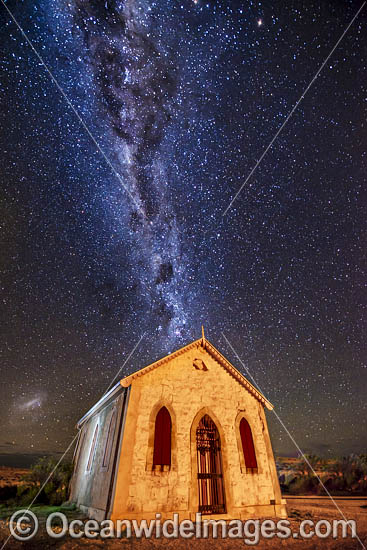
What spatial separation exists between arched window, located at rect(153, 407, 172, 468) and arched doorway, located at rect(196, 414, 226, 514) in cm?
170

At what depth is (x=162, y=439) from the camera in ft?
36.2

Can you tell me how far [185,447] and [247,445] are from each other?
321cm

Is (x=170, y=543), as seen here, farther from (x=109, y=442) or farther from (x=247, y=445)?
(x=247, y=445)

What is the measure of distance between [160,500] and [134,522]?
1.15 m

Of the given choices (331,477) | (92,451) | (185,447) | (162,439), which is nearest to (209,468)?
(185,447)

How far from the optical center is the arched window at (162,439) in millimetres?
10664

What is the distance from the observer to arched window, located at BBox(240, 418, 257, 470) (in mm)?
12281

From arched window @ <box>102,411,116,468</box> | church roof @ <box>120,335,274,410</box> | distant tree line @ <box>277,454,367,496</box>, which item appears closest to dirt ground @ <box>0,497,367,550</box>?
arched window @ <box>102,411,116,468</box>

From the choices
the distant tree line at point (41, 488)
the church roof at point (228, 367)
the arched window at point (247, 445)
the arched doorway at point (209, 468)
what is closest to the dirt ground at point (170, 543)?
the arched doorway at point (209, 468)

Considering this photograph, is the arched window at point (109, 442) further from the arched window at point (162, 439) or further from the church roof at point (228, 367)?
the church roof at point (228, 367)

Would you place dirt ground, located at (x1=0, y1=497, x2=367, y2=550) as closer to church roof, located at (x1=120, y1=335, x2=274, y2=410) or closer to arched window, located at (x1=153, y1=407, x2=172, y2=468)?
arched window, located at (x1=153, y1=407, x2=172, y2=468)

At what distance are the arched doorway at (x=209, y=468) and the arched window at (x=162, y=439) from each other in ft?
5.57

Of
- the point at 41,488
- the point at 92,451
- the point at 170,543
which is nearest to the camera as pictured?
the point at 170,543

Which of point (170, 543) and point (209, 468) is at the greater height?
point (209, 468)
